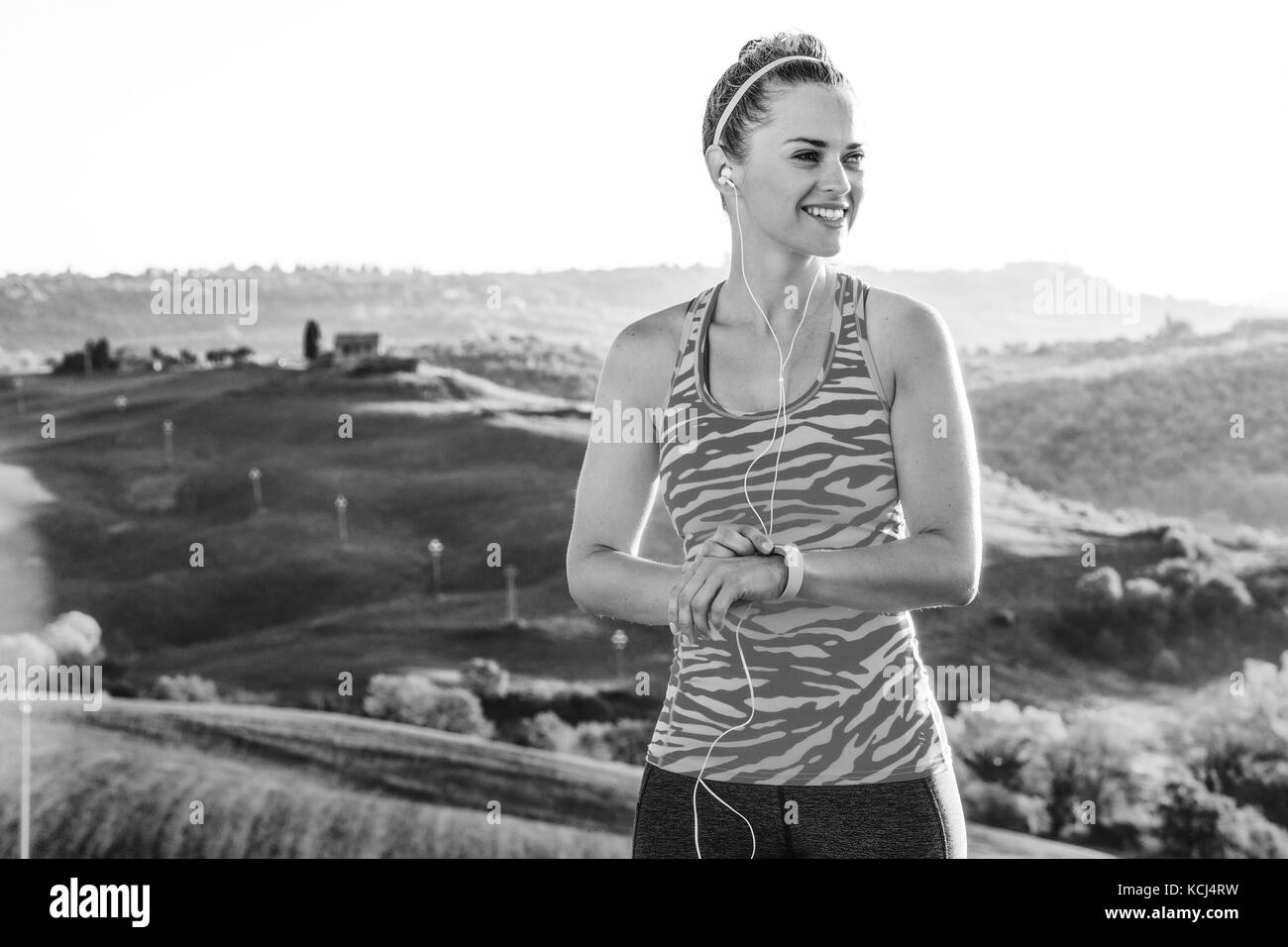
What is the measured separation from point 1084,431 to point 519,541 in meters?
1.74

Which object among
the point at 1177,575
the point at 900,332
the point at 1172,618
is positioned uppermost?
the point at 900,332

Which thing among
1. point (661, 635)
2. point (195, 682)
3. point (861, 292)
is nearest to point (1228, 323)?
point (661, 635)

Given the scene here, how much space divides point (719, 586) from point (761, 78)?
0.39 m

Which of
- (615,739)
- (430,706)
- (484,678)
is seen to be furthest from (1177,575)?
(430,706)

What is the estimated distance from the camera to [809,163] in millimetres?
1017

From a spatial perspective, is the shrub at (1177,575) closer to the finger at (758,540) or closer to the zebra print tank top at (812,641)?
the zebra print tank top at (812,641)

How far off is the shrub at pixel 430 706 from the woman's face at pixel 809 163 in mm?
3255

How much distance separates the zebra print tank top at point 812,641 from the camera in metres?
0.96

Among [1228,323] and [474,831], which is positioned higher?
[1228,323]

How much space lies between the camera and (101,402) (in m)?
4.40

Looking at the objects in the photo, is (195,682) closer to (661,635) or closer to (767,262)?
(661,635)

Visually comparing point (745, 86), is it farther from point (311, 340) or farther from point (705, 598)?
point (311, 340)

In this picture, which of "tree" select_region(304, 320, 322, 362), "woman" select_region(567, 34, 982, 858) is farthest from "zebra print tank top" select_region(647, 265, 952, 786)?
"tree" select_region(304, 320, 322, 362)

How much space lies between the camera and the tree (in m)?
4.43
